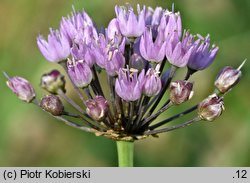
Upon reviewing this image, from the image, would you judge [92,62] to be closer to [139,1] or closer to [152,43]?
[152,43]

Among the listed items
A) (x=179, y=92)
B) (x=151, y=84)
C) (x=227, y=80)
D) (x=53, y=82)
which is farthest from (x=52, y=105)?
(x=227, y=80)

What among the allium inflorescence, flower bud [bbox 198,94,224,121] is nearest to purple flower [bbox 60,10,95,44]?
the allium inflorescence

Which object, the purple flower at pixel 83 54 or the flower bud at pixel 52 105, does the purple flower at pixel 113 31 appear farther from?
the flower bud at pixel 52 105

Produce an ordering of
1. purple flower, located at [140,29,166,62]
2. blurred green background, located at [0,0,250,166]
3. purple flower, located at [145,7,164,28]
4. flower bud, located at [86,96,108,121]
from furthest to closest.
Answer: blurred green background, located at [0,0,250,166], purple flower, located at [145,7,164,28], purple flower, located at [140,29,166,62], flower bud, located at [86,96,108,121]

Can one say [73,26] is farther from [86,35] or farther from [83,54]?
[83,54]

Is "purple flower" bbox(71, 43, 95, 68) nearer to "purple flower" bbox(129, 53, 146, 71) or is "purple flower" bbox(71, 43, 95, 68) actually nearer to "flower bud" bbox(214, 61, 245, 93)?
"purple flower" bbox(129, 53, 146, 71)
